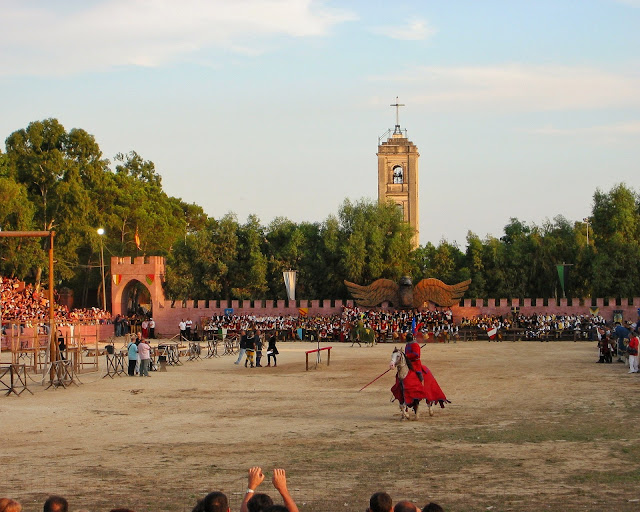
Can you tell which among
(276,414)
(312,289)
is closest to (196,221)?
(312,289)

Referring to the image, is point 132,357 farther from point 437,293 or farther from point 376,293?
point 437,293

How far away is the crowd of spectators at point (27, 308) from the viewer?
173 ft

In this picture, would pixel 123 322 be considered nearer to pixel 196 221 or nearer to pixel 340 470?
pixel 196 221

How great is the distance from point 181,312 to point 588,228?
3076cm

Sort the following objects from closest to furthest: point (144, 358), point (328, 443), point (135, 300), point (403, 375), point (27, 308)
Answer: point (328, 443)
point (403, 375)
point (144, 358)
point (27, 308)
point (135, 300)

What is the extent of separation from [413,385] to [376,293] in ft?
131

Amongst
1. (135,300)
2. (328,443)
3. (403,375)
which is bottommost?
(328,443)

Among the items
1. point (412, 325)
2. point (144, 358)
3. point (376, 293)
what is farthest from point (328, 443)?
point (376, 293)

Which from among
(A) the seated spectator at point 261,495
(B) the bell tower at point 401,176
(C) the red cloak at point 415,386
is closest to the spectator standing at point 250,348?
(C) the red cloak at point 415,386

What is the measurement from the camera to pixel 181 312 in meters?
60.5

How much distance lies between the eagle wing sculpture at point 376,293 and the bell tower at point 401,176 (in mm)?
27238

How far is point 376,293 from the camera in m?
57.1

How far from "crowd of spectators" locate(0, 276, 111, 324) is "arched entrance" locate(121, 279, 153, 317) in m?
2.52

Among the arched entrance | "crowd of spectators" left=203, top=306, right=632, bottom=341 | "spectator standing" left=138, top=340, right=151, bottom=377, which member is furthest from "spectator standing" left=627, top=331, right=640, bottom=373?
the arched entrance
